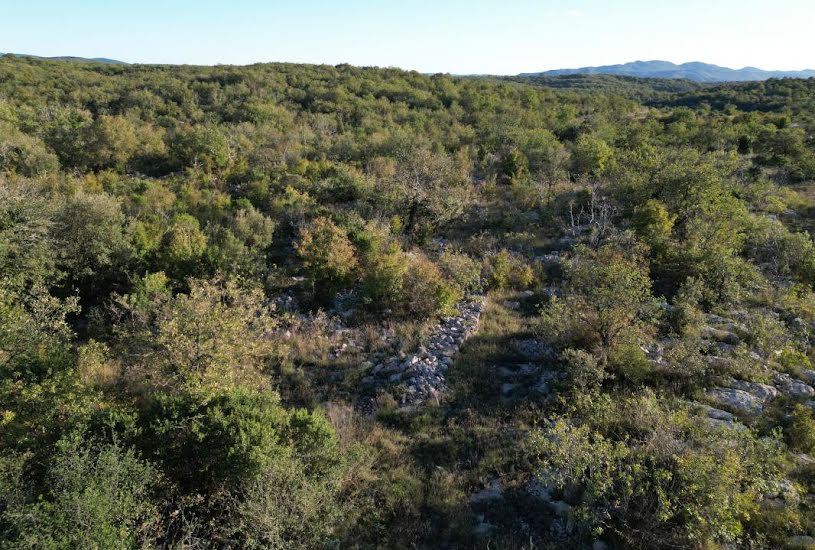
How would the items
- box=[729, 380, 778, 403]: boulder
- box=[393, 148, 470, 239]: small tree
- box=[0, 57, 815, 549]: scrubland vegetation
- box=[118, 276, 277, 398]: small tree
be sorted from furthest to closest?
box=[393, 148, 470, 239]: small tree, box=[729, 380, 778, 403]: boulder, box=[118, 276, 277, 398]: small tree, box=[0, 57, 815, 549]: scrubland vegetation

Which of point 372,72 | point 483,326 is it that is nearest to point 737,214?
point 483,326

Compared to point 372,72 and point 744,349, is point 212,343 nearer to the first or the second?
point 744,349

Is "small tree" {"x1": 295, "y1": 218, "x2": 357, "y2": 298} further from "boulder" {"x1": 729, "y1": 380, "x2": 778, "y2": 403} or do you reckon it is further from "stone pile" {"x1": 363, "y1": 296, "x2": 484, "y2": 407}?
"boulder" {"x1": 729, "y1": 380, "x2": 778, "y2": 403}

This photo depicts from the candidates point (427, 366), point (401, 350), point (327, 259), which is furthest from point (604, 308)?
point (327, 259)

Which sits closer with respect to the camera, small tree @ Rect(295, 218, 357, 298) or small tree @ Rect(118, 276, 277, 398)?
small tree @ Rect(118, 276, 277, 398)

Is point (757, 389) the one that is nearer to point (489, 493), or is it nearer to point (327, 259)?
point (489, 493)

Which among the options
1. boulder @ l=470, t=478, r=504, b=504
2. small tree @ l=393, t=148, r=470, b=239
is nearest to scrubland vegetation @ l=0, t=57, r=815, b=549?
boulder @ l=470, t=478, r=504, b=504

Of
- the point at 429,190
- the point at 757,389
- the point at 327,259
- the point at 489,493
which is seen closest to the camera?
the point at 489,493

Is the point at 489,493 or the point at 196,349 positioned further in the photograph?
the point at 196,349

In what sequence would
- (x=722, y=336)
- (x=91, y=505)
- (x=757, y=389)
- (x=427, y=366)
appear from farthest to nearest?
(x=722, y=336) < (x=427, y=366) < (x=757, y=389) < (x=91, y=505)
